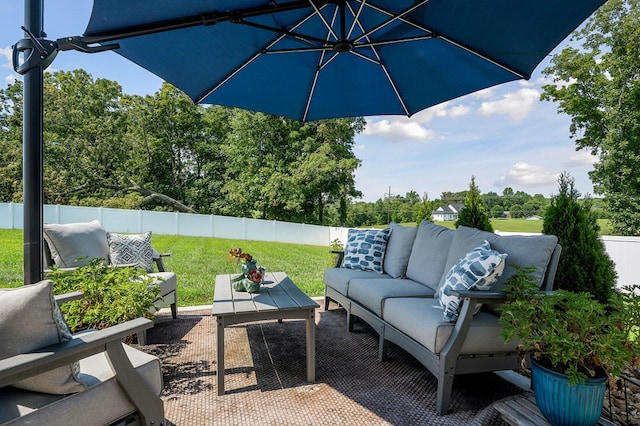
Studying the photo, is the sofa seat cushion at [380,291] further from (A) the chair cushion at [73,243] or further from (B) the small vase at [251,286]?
(A) the chair cushion at [73,243]

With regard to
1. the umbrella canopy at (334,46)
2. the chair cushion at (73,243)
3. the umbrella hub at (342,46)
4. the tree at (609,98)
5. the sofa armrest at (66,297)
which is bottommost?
the sofa armrest at (66,297)

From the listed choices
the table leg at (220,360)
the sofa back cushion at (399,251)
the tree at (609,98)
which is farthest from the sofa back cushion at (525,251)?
the tree at (609,98)

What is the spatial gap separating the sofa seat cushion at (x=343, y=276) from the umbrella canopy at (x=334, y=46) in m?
1.72

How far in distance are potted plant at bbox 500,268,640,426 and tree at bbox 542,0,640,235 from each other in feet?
40.5

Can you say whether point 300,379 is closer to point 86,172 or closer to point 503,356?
point 503,356

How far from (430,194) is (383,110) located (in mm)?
2154

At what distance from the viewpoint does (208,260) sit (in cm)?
712

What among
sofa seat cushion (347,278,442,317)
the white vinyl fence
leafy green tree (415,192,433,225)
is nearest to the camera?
sofa seat cushion (347,278,442,317)

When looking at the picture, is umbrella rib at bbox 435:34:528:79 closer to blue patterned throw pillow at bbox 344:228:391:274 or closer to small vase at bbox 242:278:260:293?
blue patterned throw pillow at bbox 344:228:391:274

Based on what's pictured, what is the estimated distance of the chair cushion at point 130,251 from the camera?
335cm

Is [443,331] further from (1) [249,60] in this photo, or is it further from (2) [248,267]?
(1) [249,60]

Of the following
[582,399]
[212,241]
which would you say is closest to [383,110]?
[582,399]

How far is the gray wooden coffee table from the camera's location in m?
2.14

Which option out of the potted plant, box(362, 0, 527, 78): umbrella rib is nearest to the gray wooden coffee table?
the potted plant
